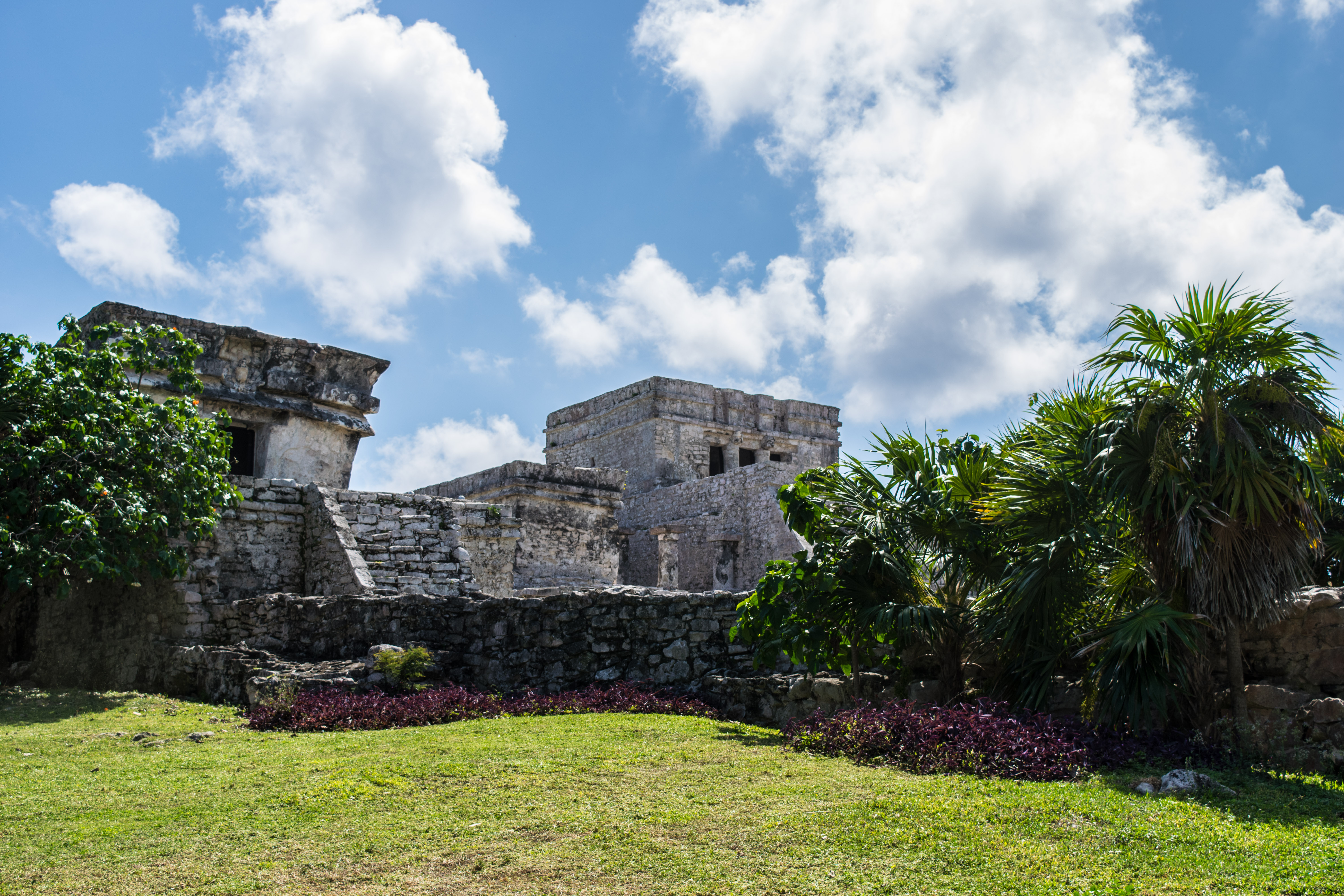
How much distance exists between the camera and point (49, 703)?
8828 mm

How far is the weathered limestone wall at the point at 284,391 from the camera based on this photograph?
1341 centimetres

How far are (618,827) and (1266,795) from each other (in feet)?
10.5

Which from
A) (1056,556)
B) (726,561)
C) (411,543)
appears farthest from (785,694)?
(726,561)

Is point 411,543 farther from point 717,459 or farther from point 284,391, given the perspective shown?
point 717,459

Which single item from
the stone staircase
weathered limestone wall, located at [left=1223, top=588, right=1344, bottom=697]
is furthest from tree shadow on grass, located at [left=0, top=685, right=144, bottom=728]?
weathered limestone wall, located at [left=1223, top=588, right=1344, bottom=697]

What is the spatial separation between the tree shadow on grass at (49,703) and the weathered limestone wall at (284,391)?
15.0 ft

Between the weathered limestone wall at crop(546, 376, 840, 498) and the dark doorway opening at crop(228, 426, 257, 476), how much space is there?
11.3m

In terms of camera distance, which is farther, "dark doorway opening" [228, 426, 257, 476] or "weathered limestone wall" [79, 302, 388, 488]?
"dark doorway opening" [228, 426, 257, 476]

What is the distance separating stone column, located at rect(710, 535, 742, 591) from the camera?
20.1 m

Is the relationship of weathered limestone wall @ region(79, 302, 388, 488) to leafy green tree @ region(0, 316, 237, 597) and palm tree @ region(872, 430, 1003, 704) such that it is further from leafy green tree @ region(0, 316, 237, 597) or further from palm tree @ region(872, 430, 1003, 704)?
palm tree @ region(872, 430, 1003, 704)

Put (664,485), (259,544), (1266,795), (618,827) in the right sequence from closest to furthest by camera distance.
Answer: (618,827), (1266,795), (259,544), (664,485)

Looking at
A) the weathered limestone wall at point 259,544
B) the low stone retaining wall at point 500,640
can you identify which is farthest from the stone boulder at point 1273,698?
the weathered limestone wall at point 259,544

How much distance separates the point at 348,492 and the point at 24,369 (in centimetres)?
386

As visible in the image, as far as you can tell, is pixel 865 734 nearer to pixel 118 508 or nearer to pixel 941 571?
pixel 941 571
